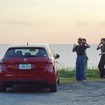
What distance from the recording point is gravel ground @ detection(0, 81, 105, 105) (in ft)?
44.7

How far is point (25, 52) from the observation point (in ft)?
53.4

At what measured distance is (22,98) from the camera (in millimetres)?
14508

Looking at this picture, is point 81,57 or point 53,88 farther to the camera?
point 81,57

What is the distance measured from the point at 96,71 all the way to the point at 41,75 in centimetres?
1043

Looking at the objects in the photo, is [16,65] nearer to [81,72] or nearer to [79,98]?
[79,98]

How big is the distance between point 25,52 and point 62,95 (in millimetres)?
1956

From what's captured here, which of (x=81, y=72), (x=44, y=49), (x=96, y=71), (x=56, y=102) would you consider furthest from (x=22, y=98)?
(x=96, y=71)

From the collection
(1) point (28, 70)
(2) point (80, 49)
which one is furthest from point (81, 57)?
(1) point (28, 70)

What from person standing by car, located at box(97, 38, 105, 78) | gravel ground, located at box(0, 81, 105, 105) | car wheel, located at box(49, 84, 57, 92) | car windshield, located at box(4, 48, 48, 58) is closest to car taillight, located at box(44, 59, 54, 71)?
car windshield, located at box(4, 48, 48, 58)

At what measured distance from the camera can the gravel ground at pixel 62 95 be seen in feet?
44.7

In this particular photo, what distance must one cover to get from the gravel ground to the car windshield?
45.4 inches

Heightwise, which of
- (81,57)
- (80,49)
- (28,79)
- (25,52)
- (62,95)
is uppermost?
(80,49)

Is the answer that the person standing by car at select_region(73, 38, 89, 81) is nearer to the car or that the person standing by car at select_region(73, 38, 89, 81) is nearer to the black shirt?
the black shirt

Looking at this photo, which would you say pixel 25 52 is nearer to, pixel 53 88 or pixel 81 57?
pixel 53 88
